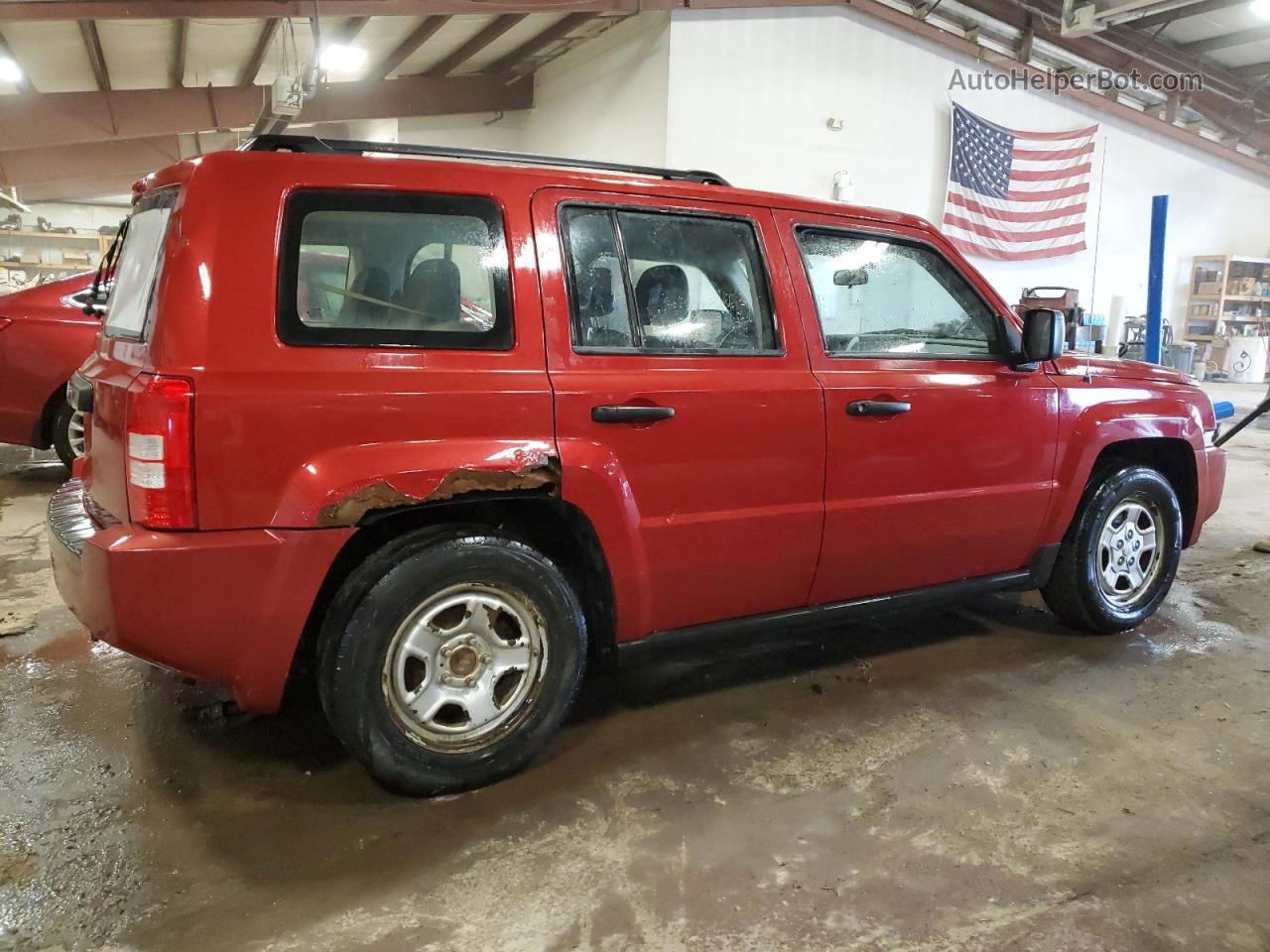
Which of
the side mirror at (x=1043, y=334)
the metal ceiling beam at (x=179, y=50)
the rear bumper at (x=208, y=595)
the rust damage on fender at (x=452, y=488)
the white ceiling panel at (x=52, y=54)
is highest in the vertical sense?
the metal ceiling beam at (x=179, y=50)

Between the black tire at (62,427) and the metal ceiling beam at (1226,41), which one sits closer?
the black tire at (62,427)

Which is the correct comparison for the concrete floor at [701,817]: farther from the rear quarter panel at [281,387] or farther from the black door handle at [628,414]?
the black door handle at [628,414]

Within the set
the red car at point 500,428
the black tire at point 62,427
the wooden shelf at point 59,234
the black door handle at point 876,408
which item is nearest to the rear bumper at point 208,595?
the red car at point 500,428

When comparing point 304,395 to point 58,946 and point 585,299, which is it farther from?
point 58,946

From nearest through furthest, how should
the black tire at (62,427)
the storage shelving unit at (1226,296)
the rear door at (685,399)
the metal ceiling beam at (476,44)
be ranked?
the rear door at (685,399), the black tire at (62,427), the metal ceiling beam at (476,44), the storage shelving unit at (1226,296)

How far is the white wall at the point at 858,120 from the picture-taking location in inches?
375

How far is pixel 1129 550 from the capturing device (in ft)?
12.0

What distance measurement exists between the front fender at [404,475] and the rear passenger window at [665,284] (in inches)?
15.1

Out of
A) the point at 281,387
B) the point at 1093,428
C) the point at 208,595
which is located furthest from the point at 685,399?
the point at 1093,428

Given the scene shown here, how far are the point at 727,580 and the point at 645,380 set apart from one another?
27.3 inches

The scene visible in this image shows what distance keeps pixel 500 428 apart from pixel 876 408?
4.17 feet

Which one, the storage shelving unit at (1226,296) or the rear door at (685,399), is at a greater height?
the storage shelving unit at (1226,296)

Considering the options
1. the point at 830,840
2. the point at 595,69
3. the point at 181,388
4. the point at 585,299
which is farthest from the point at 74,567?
the point at 595,69

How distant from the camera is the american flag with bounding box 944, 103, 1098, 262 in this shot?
11.4 metres
